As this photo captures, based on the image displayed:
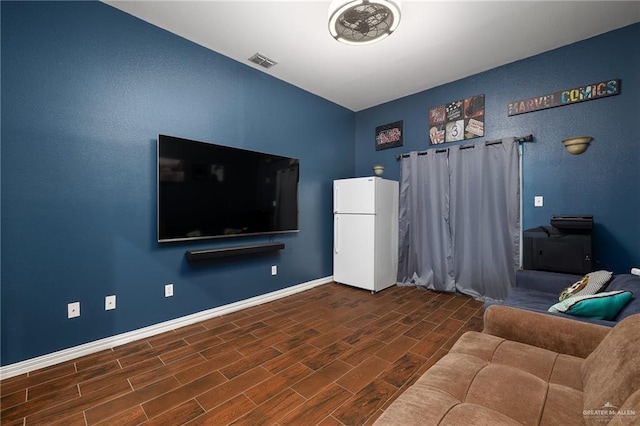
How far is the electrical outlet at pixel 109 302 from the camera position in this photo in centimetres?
227

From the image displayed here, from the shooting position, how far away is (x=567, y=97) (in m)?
2.88

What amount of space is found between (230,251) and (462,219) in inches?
119

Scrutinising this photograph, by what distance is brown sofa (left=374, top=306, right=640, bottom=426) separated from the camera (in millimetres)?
884

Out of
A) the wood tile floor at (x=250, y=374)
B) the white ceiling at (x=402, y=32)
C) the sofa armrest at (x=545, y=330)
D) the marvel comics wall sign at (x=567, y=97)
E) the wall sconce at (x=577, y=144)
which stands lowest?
the wood tile floor at (x=250, y=374)

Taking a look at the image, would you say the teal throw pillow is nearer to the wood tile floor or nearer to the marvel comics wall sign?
the wood tile floor

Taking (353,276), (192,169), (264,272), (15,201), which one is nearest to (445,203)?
(353,276)

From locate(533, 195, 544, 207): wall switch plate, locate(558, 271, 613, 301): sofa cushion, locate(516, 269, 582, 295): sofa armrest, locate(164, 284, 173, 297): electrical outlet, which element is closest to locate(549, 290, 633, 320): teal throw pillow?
locate(558, 271, 613, 301): sofa cushion

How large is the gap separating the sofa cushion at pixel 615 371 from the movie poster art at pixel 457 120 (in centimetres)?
301

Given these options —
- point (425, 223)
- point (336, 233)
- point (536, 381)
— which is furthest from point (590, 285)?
point (336, 233)


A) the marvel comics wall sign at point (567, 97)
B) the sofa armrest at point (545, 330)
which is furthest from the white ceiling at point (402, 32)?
the sofa armrest at point (545, 330)

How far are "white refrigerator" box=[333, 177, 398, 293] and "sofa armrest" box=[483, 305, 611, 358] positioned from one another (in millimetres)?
2085

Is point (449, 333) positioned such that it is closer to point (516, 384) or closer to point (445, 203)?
point (516, 384)

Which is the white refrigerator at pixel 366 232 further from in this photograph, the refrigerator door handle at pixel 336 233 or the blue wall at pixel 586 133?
the blue wall at pixel 586 133

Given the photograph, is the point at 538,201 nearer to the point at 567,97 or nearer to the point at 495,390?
the point at 567,97
